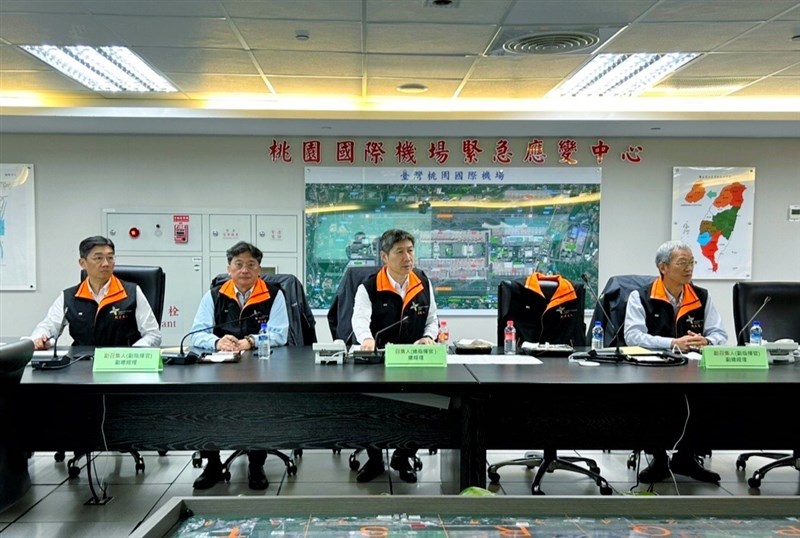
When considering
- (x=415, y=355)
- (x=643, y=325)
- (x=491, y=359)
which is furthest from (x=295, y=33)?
(x=643, y=325)

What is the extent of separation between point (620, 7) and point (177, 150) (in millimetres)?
3672

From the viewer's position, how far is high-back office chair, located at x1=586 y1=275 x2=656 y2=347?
135 inches

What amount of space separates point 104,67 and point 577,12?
9.40 feet

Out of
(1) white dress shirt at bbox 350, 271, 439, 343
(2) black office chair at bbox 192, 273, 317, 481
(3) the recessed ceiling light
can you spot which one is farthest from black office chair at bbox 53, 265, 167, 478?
(3) the recessed ceiling light

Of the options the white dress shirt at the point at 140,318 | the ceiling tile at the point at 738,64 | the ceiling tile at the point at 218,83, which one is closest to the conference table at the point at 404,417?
the white dress shirt at the point at 140,318

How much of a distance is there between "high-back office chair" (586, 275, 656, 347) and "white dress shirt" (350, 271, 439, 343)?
3.08ft

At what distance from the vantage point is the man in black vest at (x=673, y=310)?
3.21m

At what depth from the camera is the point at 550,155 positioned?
511 centimetres

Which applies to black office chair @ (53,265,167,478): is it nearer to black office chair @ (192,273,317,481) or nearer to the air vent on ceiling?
black office chair @ (192,273,317,481)

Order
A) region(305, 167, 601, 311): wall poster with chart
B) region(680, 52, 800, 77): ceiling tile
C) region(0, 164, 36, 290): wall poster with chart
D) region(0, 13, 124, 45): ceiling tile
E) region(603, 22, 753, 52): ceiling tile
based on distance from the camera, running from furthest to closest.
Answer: region(305, 167, 601, 311): wall poster with chart → region(0, 164, 36, 290): wall poster with chart → region(680, 52, 800, 77): ceiling tile → region(603, 22, 753, 52): ceiling tile → region(0, 13, 124, 45): ceiling tile

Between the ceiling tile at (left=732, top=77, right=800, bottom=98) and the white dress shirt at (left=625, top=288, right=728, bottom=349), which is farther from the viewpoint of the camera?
the ceiling tile at (left=732, top=77, right=800, bottom=98)

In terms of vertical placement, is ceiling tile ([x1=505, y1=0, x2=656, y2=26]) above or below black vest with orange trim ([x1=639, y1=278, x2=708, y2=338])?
above

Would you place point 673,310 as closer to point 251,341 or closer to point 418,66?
point 418,66

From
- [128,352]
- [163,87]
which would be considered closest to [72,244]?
[163,87]
